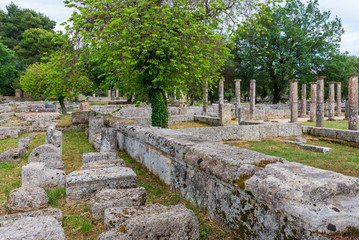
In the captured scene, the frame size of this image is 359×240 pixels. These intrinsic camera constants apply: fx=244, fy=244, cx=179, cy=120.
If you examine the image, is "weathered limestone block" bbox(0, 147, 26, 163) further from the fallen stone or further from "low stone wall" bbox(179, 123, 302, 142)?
"low stone wall" bbox(179, 123, 302, 142)

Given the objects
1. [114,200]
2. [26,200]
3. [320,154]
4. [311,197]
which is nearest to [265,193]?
[311,197]

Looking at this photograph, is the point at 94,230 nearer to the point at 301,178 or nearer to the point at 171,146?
the point at 171,146

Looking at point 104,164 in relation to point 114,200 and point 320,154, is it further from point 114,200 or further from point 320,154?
point 320,154

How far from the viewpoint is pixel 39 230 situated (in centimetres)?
233

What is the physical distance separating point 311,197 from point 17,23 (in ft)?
203

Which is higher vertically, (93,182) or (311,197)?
(311,197)

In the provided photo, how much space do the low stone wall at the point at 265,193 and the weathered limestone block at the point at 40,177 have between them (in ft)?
7.93

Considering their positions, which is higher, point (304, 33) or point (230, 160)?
point (304, 33)

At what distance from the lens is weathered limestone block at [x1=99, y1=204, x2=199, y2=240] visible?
2.34 meters

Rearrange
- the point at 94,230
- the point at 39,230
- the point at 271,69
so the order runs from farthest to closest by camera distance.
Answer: the point at 271,69 < the point at 94,230 < the point at 39,230

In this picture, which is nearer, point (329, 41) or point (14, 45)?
point (329, 41)

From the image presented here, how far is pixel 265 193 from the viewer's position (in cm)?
213

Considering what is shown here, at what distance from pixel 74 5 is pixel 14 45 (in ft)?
164

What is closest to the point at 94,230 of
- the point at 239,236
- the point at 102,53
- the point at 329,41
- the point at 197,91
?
the point at 239,236
